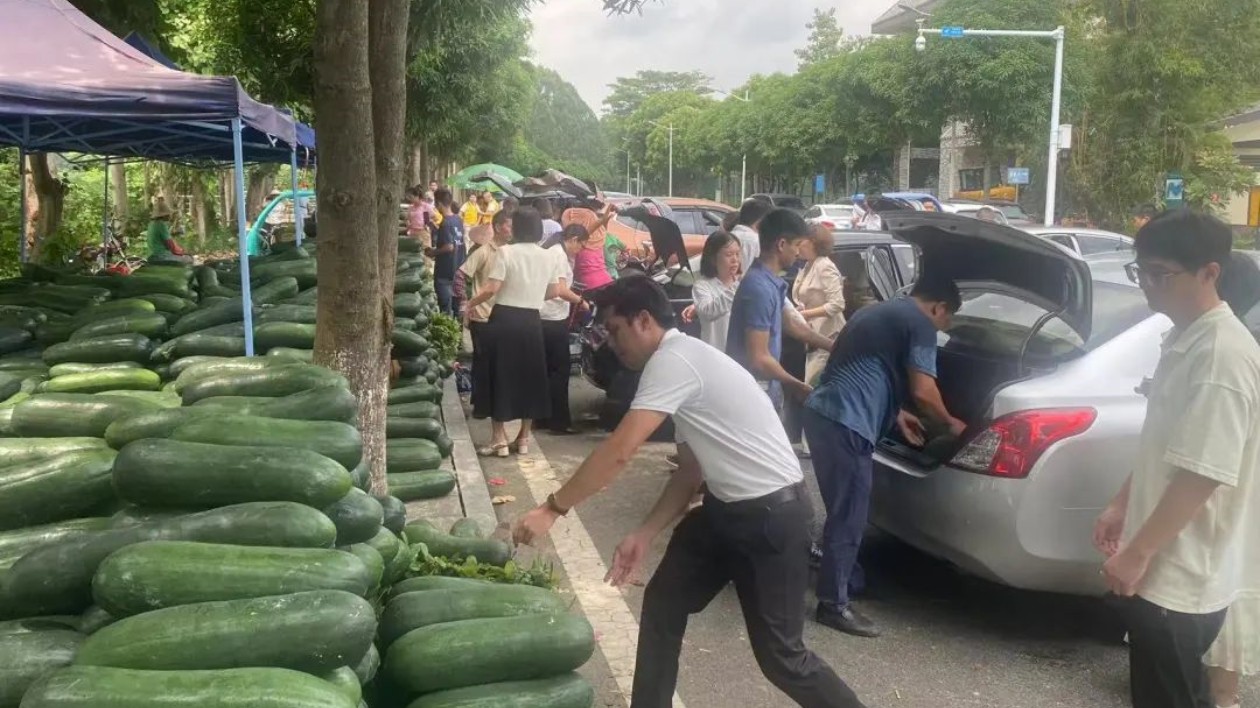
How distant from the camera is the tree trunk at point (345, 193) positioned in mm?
4574

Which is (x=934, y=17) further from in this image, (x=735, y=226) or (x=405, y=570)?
(x=405, y=570)

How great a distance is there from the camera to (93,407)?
433 cm

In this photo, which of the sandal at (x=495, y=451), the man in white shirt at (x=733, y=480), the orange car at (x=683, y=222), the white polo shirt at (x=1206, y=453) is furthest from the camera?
the orange car at (x=683, y=222)

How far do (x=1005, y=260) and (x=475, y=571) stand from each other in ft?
9.73

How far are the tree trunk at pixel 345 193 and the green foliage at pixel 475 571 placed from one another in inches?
48.4

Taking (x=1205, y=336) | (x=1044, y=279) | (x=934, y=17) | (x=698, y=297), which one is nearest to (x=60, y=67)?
(x=698, y=297)

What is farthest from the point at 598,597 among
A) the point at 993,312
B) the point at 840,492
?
the point at 993,312

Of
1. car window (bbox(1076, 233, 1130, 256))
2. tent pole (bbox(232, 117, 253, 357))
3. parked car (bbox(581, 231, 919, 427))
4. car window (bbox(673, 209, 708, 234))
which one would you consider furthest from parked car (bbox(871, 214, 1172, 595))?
car window (bbox(673, 209, 708, 234))

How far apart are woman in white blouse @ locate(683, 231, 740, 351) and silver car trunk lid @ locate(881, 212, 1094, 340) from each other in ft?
4.11

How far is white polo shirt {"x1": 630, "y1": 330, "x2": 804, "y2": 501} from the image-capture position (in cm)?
331

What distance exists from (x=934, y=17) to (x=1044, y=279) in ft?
97.1

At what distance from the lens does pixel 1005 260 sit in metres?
5.20

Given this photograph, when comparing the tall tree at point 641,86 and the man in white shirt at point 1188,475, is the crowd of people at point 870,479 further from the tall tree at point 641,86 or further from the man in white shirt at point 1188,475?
the tall tree at point 641,86

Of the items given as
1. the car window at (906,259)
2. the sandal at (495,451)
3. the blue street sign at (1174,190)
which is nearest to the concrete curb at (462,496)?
the sandal at (495,451)
